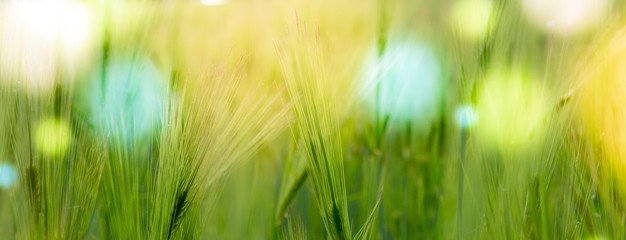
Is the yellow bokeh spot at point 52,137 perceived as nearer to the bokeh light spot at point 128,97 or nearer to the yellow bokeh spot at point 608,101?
the bokeh light spot at point 128,97

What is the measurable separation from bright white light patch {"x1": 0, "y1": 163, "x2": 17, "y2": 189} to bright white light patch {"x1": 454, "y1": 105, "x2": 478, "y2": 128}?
0.65m

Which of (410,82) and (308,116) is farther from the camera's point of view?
(410,82)

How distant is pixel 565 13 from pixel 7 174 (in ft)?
2.73

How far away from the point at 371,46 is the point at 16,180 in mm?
556

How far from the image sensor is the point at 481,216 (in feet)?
1.66

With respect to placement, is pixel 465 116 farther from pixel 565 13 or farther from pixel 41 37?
pixel 41 37

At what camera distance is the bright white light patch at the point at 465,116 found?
19.9 inches

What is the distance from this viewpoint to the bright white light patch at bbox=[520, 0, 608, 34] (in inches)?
19.5

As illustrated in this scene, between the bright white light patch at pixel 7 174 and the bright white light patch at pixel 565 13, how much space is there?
2.53 feet

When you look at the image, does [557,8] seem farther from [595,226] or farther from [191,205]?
[191,205]

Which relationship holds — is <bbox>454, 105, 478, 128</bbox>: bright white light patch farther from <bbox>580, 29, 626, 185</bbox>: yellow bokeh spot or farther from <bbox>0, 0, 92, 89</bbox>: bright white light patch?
<bbox>0, 0, 92, 89</bbox>: bright white light patch

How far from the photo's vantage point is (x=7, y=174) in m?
0.64

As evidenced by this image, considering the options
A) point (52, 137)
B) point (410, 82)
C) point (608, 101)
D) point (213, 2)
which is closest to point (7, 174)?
point (52, 137)

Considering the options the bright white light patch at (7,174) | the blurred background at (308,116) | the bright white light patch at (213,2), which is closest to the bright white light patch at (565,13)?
the blurred background at (308,116)
